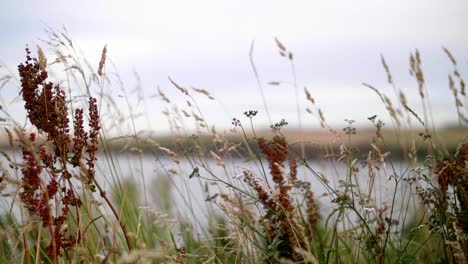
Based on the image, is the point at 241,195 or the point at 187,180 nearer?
the point at 241,195

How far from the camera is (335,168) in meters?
4.04

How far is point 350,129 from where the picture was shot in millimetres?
3131

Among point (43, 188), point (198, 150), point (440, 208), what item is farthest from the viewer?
point (198, 150)

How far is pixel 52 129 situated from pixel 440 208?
1970 millimetres

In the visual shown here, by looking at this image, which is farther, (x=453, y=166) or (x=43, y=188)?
(x=453, y=166)

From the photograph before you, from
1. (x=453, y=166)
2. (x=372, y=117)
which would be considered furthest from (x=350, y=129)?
(x=453, y=166)

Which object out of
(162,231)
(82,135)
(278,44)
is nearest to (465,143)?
(278,44)

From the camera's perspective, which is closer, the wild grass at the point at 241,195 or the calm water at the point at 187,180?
the wild grass at the point at 241,195

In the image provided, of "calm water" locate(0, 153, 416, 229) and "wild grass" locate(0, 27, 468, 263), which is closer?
"wild grass" locate(0, 27, 468, 263)

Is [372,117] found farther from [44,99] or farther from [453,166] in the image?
[44,99]

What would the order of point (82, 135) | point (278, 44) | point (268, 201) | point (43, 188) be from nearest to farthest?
point (43, 188)
point (82, 135)
point (268, 201)
point (278, 44)

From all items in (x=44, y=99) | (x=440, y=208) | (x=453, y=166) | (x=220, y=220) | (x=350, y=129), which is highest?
(x=44, y=99)

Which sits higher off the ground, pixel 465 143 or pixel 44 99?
pixel 44 99

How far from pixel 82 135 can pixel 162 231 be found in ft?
7.71
